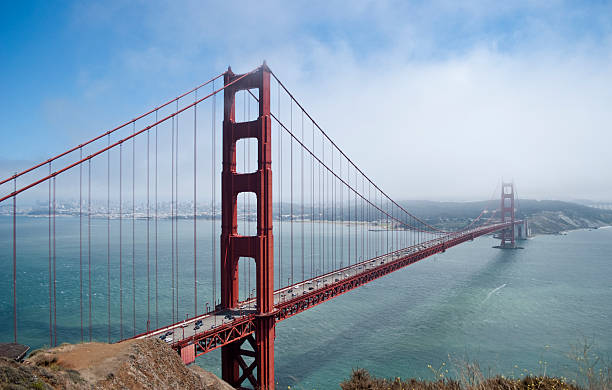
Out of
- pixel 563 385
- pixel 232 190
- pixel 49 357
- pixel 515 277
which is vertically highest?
pixel 232 190

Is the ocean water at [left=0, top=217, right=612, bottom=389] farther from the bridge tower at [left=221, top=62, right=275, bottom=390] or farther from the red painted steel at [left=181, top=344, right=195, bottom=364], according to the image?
the red painted steel at [left=181, top=344, right=195, bottom=364]

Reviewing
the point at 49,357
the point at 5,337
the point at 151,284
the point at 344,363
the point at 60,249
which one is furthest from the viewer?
the point at 60,249

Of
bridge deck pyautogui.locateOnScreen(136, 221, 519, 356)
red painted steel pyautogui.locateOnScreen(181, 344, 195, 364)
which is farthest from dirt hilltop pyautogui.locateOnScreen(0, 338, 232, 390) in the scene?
bridge deck pyautogui.locateOnScreen(136, 221, 519, 356)

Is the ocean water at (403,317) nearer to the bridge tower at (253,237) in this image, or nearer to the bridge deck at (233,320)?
the bridge tower at (253,237)

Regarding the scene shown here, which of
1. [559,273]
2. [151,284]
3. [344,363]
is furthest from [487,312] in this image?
[151,284]

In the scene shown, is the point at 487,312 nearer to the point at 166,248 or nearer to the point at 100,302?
the point at 100,302

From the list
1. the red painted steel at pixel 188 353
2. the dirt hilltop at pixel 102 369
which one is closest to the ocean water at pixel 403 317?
the red painted steel at pixel 188 353

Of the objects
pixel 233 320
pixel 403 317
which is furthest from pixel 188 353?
pixel 403 317
